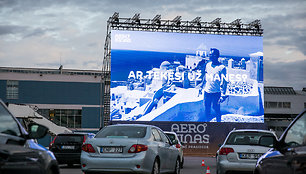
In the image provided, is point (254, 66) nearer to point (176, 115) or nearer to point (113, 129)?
point (176, 115)

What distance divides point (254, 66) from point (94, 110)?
28164 mm

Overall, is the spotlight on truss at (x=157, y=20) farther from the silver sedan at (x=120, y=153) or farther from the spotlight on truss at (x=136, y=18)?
the silver sedan at (x=120, y=153)

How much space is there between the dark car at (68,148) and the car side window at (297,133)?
1637 cm

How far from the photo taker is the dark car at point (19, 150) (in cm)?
556

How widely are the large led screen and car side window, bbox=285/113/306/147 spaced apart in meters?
40.3

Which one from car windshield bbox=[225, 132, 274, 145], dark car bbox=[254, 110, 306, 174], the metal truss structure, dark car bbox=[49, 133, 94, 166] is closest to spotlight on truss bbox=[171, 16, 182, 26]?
the metal truss structure

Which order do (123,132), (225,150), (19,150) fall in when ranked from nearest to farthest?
1. (19,150)
2. (123,132)
3. (225,150)

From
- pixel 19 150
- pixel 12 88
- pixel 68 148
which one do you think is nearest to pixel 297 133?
pixel 19 150

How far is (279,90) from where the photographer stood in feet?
372

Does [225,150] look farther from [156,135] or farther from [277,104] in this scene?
[277,104]

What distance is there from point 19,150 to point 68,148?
17308 millimetres

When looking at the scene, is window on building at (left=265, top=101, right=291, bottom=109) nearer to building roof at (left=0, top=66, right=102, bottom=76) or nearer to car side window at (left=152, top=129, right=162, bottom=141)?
building roof at (left=0, top=66, right=102, bottom=76)

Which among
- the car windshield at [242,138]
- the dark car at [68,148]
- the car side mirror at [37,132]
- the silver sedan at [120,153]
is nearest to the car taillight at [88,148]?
the silver sedan at [120,153]

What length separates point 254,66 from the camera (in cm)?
5122
